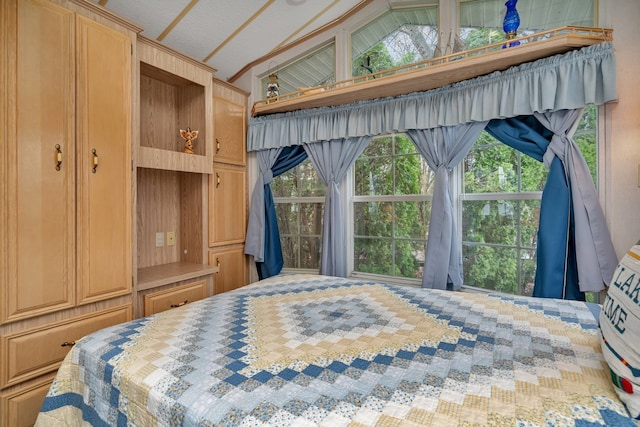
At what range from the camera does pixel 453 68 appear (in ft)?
6.52

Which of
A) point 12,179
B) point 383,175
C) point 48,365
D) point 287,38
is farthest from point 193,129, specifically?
point 48,365

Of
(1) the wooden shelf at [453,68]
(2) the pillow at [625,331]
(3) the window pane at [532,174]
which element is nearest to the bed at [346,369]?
(2) the pillow at [625,331]

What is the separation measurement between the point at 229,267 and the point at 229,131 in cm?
125

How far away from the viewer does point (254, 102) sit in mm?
3141

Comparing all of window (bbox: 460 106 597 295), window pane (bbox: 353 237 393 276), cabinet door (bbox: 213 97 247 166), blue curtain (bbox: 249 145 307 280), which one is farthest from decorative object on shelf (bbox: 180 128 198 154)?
window (bbox: 460 106 597 295)

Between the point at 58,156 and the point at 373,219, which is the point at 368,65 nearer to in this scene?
the point at 373,219

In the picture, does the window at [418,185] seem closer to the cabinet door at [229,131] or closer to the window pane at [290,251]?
the window pane at [290,251]

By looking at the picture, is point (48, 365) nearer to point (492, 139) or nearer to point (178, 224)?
point (178, 224)

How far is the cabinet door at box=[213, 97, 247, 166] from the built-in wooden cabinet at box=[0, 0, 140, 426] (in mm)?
915

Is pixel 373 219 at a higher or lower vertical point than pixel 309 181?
lower

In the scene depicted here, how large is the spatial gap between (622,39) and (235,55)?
2735 mm

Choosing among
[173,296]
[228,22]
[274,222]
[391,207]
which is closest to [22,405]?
[173,296]

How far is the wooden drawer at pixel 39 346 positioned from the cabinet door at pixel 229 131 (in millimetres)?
1551

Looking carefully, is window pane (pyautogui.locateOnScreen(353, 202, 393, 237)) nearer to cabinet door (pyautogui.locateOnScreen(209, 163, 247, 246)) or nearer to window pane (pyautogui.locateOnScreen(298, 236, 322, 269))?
window pane (pyautogui.locateOnScreen(298, 236, 322, 269))
